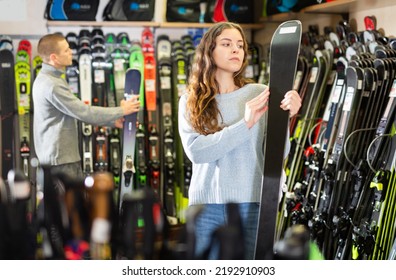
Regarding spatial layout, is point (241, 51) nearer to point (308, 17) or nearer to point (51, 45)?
point (51, 45)

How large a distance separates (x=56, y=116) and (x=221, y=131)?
998 mm

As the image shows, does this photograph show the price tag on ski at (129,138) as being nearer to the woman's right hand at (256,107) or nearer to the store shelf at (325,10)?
the store shelf at (325,10)

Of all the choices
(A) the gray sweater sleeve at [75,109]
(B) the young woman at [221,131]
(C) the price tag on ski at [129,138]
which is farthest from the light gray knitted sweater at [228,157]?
(C) the price tag on ski at [129,138]

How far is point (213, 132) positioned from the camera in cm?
160

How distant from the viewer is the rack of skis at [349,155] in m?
2.33

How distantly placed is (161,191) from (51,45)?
1.55m

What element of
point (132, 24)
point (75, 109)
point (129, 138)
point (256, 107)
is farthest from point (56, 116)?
point (132, 24)

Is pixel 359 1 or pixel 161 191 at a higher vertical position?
pixel 359 1

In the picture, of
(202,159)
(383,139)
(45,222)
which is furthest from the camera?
(383,139)

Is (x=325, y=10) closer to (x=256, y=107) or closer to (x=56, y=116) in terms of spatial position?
(x=56, y=116)

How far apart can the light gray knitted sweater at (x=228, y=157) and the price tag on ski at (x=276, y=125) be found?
81 millimetres
